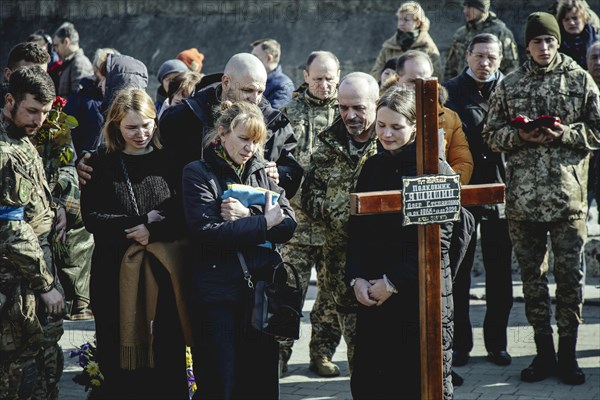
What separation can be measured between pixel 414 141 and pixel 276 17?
9262 millimetres

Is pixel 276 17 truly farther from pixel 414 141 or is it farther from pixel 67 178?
pixel 414 141

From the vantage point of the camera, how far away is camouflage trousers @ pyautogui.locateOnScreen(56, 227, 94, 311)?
7074 mm

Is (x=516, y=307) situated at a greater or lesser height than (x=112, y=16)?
lesser

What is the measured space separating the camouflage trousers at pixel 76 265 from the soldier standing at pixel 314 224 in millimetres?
1467

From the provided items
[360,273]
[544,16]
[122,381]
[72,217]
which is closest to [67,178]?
[72,217]

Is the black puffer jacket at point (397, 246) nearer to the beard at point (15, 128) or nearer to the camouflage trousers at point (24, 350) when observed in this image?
the camouflage trousers at point (24, 350)

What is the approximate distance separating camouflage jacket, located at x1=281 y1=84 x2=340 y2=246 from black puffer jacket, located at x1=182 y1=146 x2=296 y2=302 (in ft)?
4.47

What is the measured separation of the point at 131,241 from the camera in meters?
5.57

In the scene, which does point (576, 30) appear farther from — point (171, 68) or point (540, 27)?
point (171, 68)

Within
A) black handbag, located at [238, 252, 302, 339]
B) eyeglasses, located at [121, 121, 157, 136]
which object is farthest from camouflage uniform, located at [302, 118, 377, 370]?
eyeglasses, located at [121, 121, 157, 136]

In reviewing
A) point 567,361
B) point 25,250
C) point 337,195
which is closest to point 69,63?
point 337,195

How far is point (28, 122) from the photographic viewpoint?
5352mm

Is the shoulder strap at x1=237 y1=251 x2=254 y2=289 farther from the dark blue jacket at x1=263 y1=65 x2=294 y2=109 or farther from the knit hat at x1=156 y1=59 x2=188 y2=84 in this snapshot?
the knit hat at x1=156 y1=59 x2=188 y2=84

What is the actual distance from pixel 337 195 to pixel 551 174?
1.60 metres
